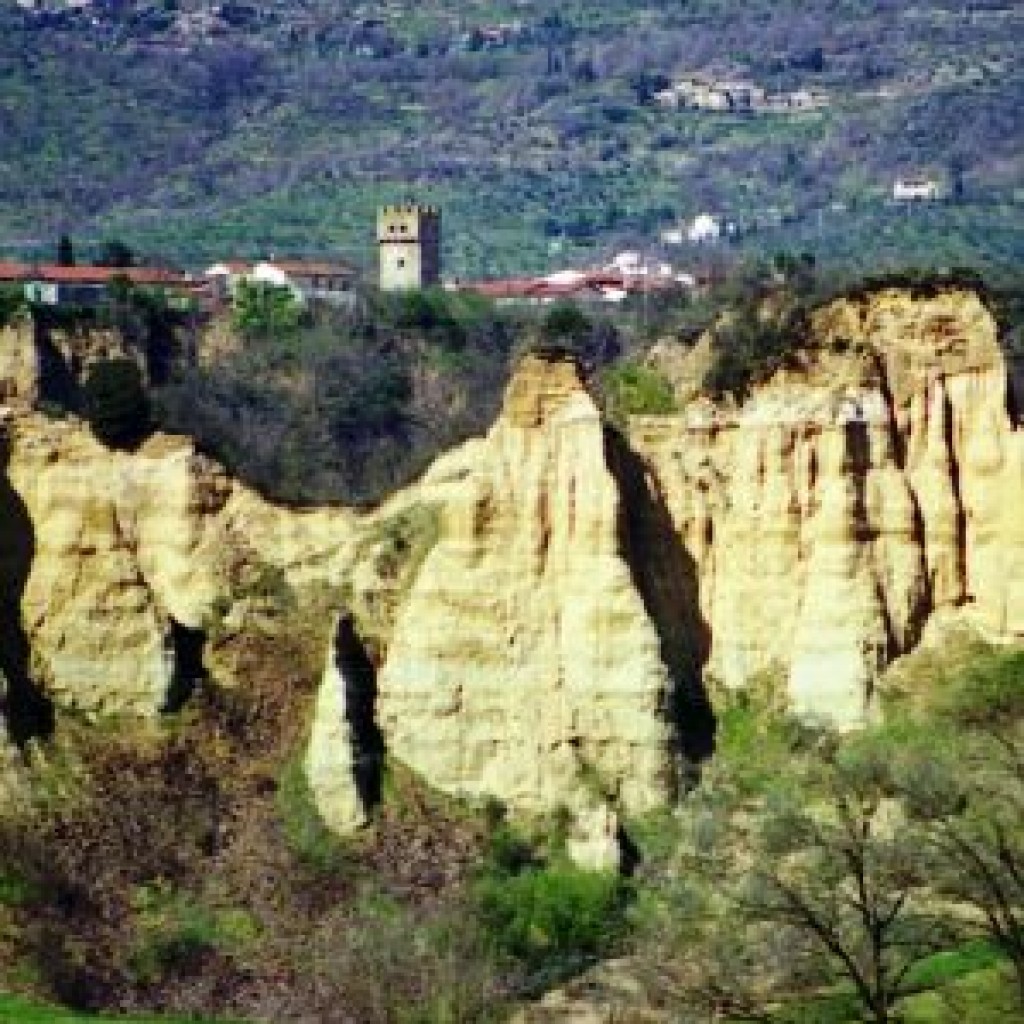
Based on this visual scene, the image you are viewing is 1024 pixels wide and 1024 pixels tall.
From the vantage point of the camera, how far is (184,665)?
174 feet

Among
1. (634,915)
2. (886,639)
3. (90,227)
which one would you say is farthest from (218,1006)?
(90,227)

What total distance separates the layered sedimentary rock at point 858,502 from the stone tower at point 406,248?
308 ft

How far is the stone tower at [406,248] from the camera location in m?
146

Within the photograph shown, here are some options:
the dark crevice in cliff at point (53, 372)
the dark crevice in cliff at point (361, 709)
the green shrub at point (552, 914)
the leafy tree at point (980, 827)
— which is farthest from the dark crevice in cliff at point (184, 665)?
the dark crevice in cliff at point (53, 372)

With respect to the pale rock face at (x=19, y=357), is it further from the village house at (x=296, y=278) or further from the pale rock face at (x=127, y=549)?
the pale rock face at (x=127, y=549)

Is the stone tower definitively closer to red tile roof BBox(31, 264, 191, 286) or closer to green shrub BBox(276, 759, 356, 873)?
red tile roof BBox(31, 264, 191, 286)

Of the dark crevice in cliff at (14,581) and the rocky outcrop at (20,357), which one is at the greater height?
the rocky outcrop at (20,357)

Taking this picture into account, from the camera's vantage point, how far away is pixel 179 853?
5097 cm

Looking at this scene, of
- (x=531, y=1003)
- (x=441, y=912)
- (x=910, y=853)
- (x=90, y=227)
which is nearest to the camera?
(x=910, y=853)

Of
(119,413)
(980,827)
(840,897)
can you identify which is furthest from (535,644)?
(980,827)

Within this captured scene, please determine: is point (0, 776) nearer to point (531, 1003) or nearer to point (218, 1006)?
point (218, 1006)

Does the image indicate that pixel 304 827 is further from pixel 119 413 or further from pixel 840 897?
pixel 840 897

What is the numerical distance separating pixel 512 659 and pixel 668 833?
162 inches

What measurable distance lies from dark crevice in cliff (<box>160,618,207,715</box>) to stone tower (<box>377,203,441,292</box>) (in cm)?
9236
